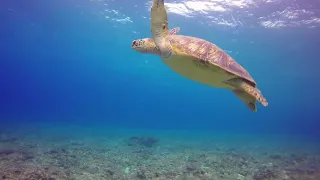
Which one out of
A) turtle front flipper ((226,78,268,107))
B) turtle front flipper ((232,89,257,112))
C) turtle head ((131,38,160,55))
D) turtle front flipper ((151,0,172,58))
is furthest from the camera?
turtle head ((131,38,160,55))

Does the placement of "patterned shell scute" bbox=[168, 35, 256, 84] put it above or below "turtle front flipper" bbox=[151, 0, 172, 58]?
below

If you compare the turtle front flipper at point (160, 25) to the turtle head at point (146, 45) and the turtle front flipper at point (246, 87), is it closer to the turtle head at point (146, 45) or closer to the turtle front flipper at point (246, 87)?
the turtle head at point (146, 45)

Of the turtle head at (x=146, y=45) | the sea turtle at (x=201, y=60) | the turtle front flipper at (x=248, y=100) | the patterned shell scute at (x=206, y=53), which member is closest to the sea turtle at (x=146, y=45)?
the turtle head at (x=146, y=45)

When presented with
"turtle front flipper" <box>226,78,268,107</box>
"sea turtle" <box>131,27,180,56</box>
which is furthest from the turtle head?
"turtle front flipper" <box>226,78,268,107</box>

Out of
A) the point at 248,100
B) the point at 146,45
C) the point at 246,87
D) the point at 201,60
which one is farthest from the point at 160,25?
the point at 248,100

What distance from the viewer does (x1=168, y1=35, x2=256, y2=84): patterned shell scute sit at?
4598 millimetres

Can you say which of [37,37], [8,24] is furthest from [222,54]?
[37,37]

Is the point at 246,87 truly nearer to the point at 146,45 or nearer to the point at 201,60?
the point at 201,60

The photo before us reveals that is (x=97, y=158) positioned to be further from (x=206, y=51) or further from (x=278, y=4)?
(x=278, y=4)

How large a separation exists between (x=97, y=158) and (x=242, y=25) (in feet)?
60.2

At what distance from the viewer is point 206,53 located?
4781 millimetres

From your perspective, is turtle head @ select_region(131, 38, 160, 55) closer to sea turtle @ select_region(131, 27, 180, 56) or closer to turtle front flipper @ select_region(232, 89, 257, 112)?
sea turtle @ select_region(131, 27, 180, 56)

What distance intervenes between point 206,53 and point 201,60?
0.24 metres

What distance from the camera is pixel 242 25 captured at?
72.6 feet
